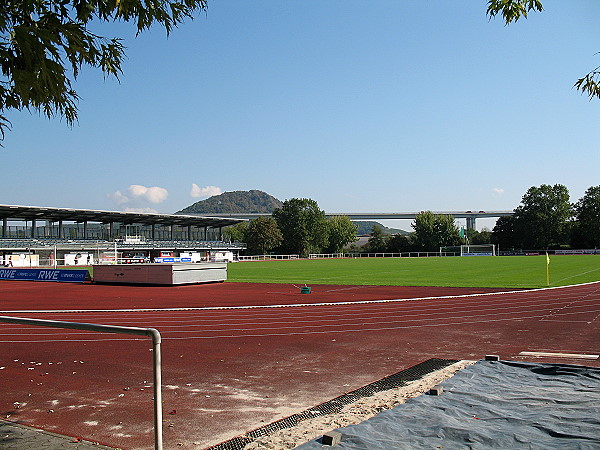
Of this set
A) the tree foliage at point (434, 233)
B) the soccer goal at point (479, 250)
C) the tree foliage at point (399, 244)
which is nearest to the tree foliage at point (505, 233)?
the tree foliage at point (434, 233)

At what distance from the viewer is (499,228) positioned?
130 m

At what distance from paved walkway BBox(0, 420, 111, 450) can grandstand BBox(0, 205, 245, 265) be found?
54.8 meters

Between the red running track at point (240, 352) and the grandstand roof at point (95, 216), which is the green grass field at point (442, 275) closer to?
the red running track at point (240, 352)

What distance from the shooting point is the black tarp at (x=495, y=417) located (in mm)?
4891

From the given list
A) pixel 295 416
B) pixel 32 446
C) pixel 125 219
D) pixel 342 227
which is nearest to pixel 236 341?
pixel 295 416

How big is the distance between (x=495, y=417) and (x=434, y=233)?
123220 millimetres

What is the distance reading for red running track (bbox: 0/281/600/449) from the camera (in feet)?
20.4

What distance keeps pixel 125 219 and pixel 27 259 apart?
30.1m

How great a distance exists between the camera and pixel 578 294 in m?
20.6

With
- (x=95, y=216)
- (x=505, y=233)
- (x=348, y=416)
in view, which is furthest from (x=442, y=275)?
(x=505, y=233)

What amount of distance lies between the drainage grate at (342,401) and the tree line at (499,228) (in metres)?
105

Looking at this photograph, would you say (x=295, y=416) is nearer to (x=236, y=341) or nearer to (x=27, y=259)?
(x=236, y=341)

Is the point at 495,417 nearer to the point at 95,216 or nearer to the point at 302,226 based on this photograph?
the point at 95,216

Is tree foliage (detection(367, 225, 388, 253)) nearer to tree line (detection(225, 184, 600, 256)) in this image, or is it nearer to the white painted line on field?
tree line (detection(225, 184, 600, 256))
